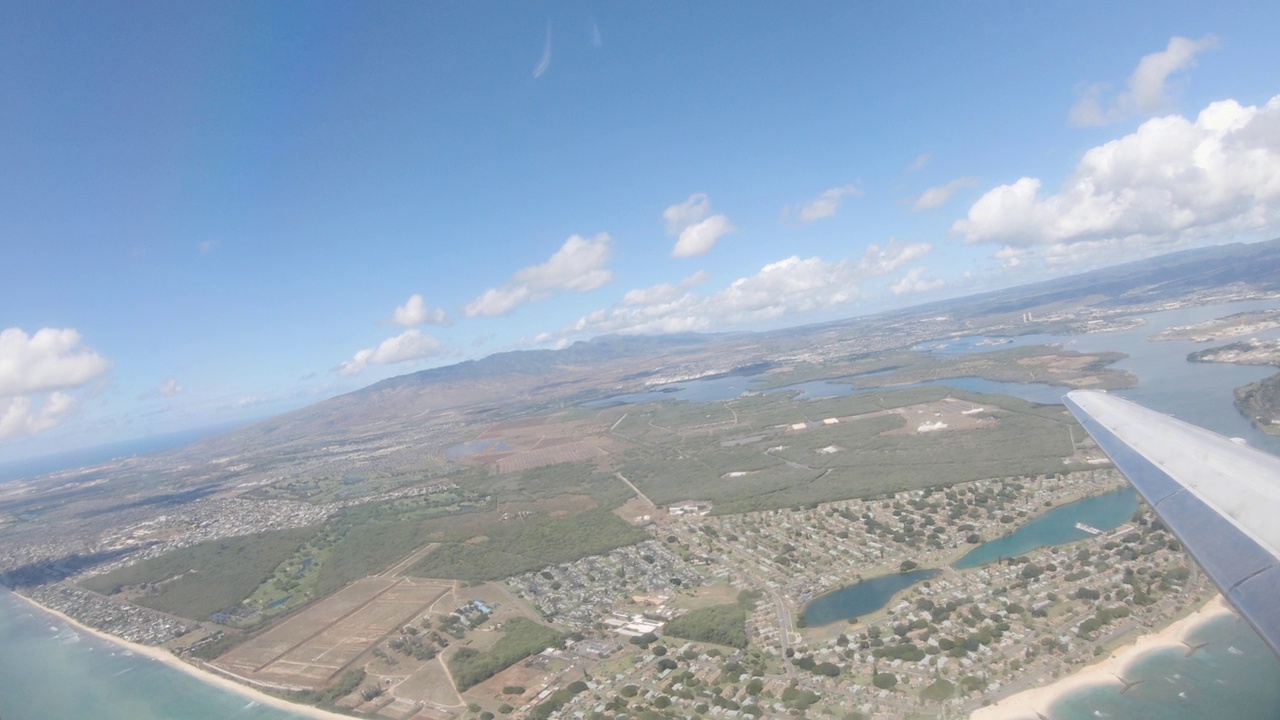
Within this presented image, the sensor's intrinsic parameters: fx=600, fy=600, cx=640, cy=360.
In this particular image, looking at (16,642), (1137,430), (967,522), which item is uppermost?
(1137,430)

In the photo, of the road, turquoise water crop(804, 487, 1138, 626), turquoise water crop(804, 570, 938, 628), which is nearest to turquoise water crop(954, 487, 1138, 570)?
turquoise water crop(804, 487, 1138, 626)

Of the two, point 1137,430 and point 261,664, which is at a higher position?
point 1137,430

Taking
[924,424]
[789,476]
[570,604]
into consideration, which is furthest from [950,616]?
[924,424]

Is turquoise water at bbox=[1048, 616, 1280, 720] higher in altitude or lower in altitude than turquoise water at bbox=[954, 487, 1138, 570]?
higher

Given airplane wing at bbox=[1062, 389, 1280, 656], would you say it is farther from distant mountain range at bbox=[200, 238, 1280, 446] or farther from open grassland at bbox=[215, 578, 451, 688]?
distant mountain range at bbox=[200, 238, 1280, 446]

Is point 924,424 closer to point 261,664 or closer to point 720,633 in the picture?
point 720,633

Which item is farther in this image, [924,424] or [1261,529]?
[924,424]

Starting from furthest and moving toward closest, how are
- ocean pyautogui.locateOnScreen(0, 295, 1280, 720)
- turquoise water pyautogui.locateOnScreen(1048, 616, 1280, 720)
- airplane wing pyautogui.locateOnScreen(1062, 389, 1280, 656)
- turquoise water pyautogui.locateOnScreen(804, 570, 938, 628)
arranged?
turquoise water pyautogui.locateOnScreen(804, 570, 938, 628)
ocean pyautogui.locateOnScreen(0, 295, 1280, 720)
turquoise water pyautogui.locateOnScreen(1048, 616, 1280, 720)
airplane wing pyautogui.locateOnScreen(1062, 389, 1280, 656)
